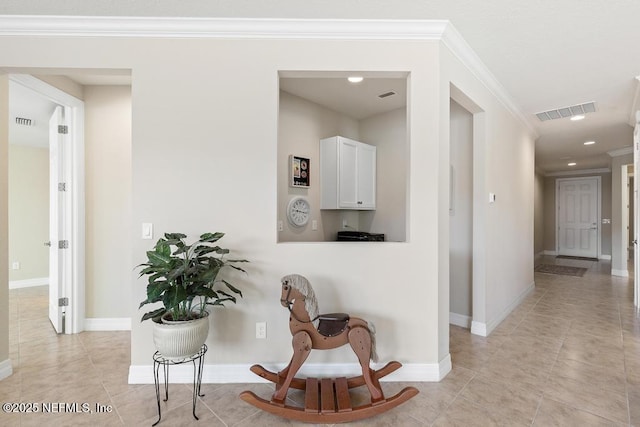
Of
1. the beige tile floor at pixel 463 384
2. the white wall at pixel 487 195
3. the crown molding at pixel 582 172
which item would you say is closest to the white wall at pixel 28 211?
the beige tile floor at pixel 463 384

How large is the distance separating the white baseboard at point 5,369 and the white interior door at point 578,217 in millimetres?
11143

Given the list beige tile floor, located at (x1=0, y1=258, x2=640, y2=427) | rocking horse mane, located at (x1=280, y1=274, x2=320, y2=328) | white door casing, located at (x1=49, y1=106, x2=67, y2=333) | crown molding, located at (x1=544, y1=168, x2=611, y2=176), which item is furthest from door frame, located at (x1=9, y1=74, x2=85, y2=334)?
crown molding, located at (x1=544, y1=168, x2=611, y2=176)

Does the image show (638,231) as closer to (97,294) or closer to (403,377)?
(403,377)

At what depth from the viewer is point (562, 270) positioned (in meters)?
6.38

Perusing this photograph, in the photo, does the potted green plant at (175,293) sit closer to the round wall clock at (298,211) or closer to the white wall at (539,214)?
the round wall clock at (298,211)

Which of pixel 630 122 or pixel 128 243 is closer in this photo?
pixel 128 243

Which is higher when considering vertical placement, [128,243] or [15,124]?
[15,124]

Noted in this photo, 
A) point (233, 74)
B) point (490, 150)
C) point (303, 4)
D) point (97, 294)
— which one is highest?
point (303, 4)

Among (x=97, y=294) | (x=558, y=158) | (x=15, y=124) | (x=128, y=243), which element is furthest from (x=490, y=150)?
(x=15, y=124)

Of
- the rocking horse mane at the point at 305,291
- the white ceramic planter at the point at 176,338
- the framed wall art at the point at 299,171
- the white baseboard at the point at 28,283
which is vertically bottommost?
the white baseboard at the point at 28,283

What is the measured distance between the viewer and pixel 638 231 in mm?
3656

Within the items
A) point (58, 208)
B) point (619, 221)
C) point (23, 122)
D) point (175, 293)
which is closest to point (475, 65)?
point (175, 293)

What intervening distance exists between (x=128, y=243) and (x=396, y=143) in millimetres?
3238

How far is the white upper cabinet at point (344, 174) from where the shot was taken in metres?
3.50
